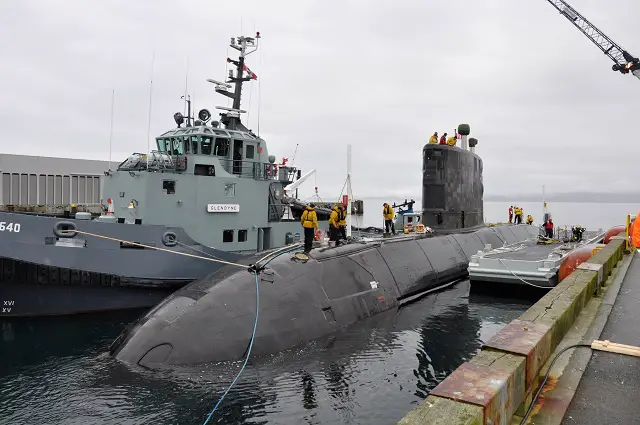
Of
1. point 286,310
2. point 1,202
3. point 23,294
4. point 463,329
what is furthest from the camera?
point 1,202

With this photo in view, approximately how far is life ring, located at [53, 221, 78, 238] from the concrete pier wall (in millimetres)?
11955

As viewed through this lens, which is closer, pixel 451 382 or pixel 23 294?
pixel 451 382

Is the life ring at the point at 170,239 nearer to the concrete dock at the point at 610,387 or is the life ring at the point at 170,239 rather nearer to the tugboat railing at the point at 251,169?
the tugboat railing at the point at 251,169

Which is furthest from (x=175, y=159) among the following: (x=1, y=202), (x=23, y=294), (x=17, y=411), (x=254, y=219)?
(x=1, y=202)

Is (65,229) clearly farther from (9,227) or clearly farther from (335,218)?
(335,218)

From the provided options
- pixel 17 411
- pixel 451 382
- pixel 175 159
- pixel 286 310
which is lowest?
pixel 17 411

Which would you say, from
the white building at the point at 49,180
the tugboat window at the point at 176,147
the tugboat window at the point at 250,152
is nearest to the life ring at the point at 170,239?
the tugboat window at the point at 176,147

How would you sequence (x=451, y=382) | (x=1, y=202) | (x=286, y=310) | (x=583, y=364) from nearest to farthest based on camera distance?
(x=451, y=382) < (x=583, y=364) < (x=286, y=310) < (x=1, y=202)

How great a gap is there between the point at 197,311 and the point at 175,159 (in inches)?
384

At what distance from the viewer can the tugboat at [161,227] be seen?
42.0 feet

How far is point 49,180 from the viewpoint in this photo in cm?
2991

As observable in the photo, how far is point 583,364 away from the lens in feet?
16.0

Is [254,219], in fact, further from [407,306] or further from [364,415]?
[364,415]

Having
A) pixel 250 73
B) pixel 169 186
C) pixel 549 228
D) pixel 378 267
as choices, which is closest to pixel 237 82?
pixel 250 73
